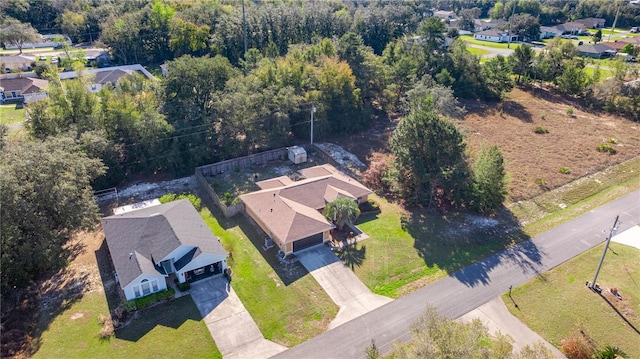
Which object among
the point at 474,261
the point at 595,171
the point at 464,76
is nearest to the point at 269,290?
the point at 474,261

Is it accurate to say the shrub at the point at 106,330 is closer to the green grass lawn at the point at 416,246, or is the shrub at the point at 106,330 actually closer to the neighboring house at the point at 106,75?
the green grass lawn at the point at 416,246

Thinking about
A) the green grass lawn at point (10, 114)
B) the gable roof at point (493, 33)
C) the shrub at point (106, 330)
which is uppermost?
the gable roof at point (493, 33)

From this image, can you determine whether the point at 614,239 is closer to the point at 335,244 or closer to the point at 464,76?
the point at 335,244

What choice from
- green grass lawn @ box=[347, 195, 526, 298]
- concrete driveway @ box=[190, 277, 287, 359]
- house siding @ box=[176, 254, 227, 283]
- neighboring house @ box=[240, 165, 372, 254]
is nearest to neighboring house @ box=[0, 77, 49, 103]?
neighboring house @ box=[240, 165, 372, 254]

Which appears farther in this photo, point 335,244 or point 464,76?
point 464,76

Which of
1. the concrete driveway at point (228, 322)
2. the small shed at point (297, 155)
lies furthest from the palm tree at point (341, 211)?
the small shed at point (297, 155)

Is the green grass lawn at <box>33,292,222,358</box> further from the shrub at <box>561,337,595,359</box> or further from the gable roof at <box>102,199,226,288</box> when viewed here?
the shrub at <box>561,337,595,359</box>

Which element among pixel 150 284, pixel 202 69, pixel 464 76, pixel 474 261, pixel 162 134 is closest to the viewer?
pixel 150 284
